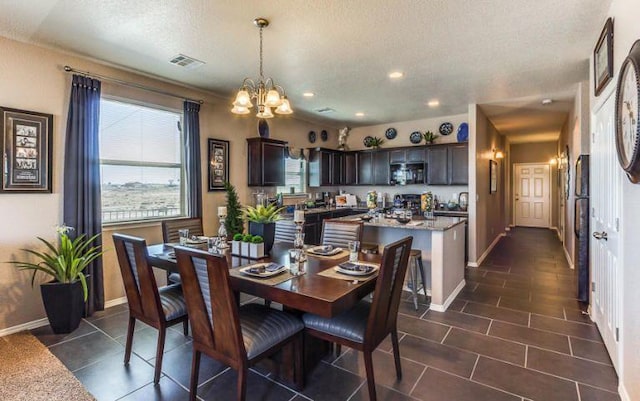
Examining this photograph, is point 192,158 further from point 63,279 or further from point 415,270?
point 415,270

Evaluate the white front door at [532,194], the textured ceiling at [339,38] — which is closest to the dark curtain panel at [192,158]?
the textured ceiling at [339,38]

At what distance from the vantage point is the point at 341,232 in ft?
10.7

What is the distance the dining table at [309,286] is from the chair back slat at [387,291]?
0.33 ft

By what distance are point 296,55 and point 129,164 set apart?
2.31 metres

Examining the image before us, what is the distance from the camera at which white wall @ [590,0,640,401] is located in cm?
180

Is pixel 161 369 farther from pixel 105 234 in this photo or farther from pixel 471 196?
pixel 471 196

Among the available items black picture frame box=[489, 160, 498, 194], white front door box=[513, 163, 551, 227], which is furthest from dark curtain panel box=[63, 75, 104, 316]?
white front door box=[513, 163, 551, 227]

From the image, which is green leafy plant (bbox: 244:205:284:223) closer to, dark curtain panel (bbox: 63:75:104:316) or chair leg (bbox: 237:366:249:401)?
chair leg (bbox: 237:366:249:401)

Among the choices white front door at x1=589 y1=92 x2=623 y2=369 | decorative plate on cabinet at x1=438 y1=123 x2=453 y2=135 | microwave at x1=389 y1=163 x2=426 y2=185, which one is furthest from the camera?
microwave at x1=389 y1=163 x2=426 y2=185

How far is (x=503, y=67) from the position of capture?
3844mm

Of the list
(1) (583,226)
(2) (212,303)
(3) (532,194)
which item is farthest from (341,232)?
(3) (532,194)

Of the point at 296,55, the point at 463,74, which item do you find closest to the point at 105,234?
the point at 296,55

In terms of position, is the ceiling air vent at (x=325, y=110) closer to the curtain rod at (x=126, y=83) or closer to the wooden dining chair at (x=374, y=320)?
the curtain rod at (x=126, y=83)

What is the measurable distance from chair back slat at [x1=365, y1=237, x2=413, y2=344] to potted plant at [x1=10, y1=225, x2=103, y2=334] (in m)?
2.73
